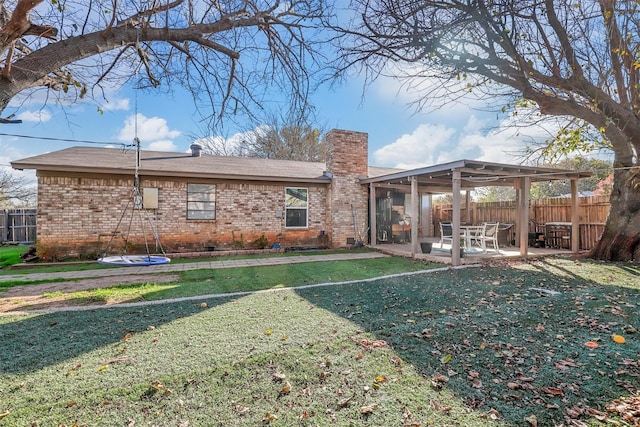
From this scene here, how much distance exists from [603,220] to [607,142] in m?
3.16

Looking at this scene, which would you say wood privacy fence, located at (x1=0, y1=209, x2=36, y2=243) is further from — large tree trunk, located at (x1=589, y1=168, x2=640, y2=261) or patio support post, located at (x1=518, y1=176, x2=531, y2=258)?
large tree trunk, located at (x1=589, y1=168, x2=640, y2=261)

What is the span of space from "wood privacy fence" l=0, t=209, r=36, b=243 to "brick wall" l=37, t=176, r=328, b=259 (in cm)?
666

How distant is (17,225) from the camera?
13.6 metres

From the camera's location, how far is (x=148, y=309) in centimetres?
468

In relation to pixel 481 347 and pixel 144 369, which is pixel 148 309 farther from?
pixel 481 347

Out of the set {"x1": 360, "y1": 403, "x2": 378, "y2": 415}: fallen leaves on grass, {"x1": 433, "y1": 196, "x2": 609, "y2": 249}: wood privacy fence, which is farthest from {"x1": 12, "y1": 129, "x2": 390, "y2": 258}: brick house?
{"x1": 360, "y1": 403, "x2": 378, "y2": 415}: fallen leaves on grass

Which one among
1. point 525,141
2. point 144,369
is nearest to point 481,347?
point 144,369

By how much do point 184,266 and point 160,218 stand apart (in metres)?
2.78

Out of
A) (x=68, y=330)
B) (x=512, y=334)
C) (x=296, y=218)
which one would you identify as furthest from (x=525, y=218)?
(x=68, y=330)

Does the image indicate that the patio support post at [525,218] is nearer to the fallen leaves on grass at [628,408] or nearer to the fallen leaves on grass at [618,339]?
the fallen leaves on grass at [618,339]

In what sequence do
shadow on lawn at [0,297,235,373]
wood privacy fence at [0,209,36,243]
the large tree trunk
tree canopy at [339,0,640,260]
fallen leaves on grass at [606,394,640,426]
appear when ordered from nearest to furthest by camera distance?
fallen leaves on grass at [606,394,640,426]
shadow on lawn at [0,297,235,373]
tree canopy at [339,0,640,260]
the large tree trunk
wood privacy fence at [0,209,36,243]

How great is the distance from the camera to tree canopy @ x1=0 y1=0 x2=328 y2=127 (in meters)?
3.91

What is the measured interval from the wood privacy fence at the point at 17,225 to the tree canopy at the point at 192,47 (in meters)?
12.9

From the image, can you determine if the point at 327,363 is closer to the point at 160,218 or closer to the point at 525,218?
the point at 525,218
